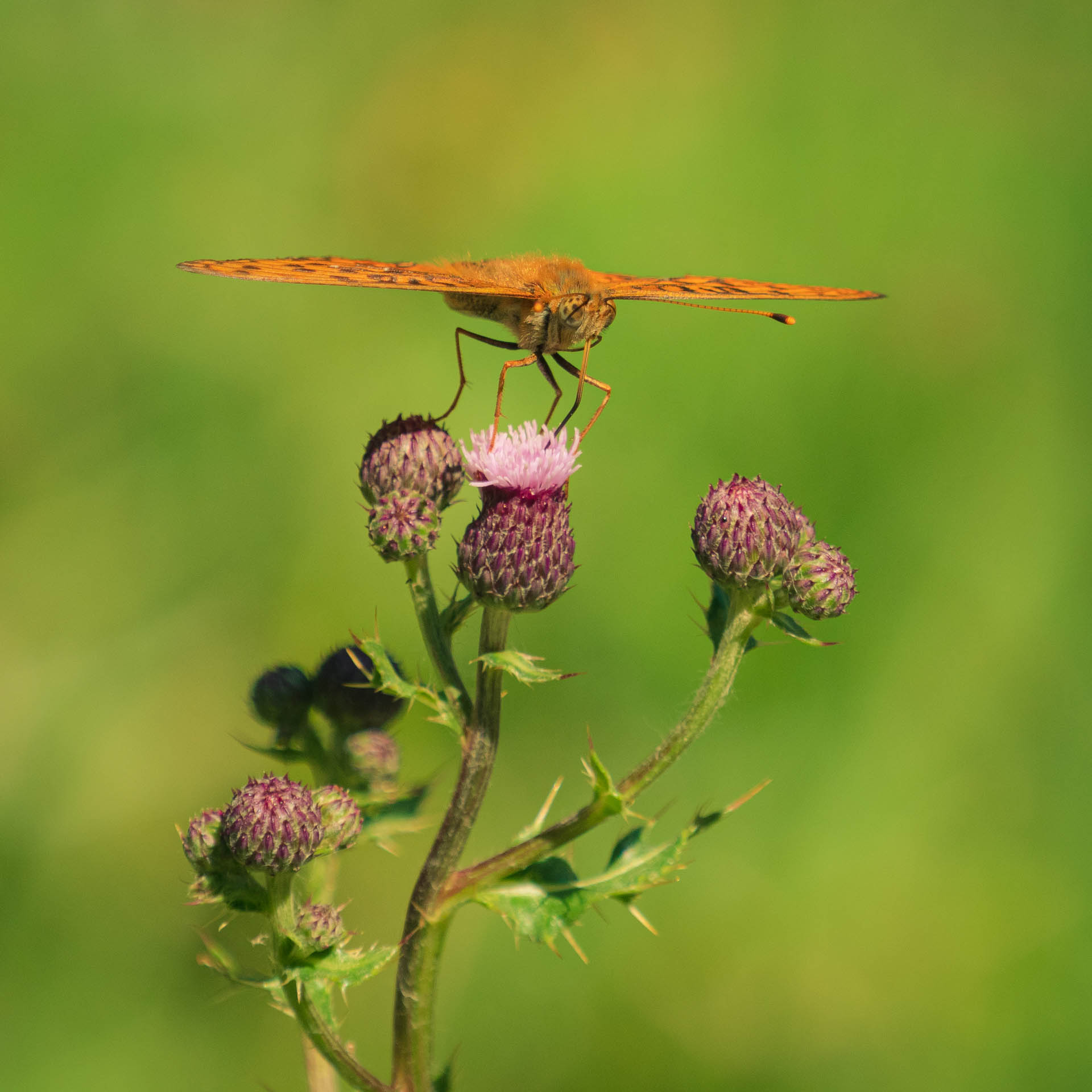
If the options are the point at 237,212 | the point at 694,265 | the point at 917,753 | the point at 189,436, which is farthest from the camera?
the point at 237,212

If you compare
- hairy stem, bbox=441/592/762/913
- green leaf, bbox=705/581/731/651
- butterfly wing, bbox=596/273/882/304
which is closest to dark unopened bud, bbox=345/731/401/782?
hairy stem, bbox=441/592/762/913

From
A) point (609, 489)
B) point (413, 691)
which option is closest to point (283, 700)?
point (413, 691)

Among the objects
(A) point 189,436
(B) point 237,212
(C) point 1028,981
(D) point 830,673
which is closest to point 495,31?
(B) point 237,212

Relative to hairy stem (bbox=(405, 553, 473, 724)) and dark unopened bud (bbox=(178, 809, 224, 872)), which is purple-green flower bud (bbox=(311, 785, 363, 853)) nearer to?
dark unopened bud (bbox=(178, 809, 224, 872))

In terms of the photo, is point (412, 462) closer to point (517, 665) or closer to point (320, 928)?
point (517, 665)

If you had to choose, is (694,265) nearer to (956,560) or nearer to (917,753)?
(956,560)

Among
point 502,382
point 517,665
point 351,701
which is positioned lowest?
point 351,701
